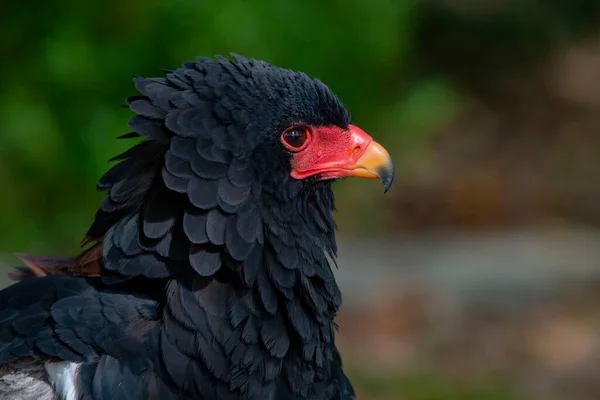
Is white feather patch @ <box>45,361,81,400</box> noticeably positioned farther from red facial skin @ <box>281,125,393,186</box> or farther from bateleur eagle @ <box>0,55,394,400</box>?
red facial skin @ <box>281,125,393,186</box>

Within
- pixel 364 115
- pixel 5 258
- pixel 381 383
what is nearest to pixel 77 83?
pixel 5 258

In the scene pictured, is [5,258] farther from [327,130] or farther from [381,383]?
[327,130]

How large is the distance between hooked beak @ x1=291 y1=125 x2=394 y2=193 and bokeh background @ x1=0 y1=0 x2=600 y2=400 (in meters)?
2.72

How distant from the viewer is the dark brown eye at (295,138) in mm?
3432

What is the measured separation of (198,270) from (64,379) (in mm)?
646

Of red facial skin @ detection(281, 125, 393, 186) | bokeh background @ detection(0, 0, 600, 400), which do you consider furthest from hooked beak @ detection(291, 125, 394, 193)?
bokeh background @ detection(0, 0, 600, 400)

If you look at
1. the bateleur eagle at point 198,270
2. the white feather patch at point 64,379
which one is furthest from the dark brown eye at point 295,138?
the white feather patch at point 64,379

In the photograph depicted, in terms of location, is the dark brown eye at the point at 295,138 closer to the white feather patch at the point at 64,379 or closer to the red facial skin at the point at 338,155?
the red facial skin at the point at 338,155

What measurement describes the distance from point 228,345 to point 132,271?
18.8 inches

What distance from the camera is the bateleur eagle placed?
10.4ft

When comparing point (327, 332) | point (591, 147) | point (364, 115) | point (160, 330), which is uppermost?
point (591, 147)

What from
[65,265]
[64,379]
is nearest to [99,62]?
[65,265]

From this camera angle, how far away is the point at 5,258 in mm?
7422

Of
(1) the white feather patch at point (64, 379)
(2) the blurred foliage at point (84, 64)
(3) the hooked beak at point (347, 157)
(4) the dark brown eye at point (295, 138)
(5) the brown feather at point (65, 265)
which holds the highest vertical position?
(2) the blurred foliage at point (84, 64)
